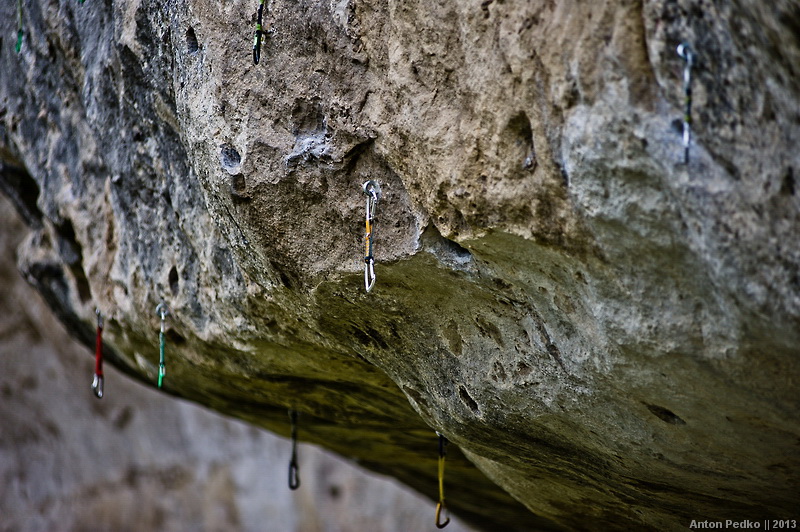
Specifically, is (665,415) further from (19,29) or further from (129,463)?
(129,463)

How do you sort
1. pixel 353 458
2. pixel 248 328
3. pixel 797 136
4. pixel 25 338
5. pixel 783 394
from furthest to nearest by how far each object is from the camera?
1. pixel 25 338
2. pixel 353 458
3. pixel 248 328
4. pixel 783 394
5. pixel 797 136

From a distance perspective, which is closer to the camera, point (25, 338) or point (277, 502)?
point (25, 338)

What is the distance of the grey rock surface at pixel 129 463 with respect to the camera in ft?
13.4

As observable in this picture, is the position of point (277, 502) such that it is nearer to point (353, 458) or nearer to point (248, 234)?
point (353, 458)

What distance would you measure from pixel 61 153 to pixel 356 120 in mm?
957

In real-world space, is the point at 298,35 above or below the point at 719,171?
above

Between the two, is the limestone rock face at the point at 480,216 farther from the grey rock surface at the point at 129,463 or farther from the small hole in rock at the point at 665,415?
the grey rock surface at the point at 129,463

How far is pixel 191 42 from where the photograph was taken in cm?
131

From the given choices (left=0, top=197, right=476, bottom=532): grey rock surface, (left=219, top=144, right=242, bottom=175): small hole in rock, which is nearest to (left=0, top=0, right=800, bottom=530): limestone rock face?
(left=219, top=144, right=242, bottom=175): small hole in rock

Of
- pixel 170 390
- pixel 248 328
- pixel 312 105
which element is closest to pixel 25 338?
pixel 170 390

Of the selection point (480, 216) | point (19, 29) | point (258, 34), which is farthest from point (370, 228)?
Answer: point (19, 29)

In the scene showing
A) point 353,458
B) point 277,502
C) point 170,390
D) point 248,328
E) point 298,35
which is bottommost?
point 277,502

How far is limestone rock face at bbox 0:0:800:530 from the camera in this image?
87 cm

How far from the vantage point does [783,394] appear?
983 millimetres
